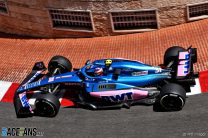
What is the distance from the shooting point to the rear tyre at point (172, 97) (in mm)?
10934

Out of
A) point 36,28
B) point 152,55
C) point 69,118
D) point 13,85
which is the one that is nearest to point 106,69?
point 69,118

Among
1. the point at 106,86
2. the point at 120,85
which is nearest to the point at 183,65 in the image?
the point at 120,85

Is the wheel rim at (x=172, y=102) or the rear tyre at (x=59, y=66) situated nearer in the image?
the wheel rim at (x=172, y=102)

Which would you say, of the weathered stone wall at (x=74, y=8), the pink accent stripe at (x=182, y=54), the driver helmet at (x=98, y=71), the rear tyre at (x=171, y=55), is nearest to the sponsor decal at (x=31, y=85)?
the driver helmet at (x=98, y=71)

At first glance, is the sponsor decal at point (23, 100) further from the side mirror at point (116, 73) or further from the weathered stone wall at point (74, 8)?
the weathered stone wall at point (74, 8)

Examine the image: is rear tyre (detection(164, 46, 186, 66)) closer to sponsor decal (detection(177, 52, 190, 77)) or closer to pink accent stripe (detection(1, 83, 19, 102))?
sponsor decal (detection(177, 52, 190, 77))

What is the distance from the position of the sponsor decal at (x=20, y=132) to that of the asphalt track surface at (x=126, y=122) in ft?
0.45

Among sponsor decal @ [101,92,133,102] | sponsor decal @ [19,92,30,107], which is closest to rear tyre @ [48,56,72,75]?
sponsor decal @ [19,92,30,107]

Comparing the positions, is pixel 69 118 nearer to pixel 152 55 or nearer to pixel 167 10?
pixel 152 55

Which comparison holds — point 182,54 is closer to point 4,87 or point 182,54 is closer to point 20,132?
point 20,132

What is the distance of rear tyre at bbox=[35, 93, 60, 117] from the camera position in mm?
11516

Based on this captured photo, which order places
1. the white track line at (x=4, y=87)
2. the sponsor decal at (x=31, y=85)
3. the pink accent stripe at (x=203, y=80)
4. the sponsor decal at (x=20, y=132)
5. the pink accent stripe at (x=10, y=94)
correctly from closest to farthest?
the sponsor decal at (x=20, y=132) < the pink accent stripe at (x=203, y=80) < the sponsor decal at (x=31, y=85) < the pink accent stripe at (x=10, y=94) < the white track line at (x=4, y=87)

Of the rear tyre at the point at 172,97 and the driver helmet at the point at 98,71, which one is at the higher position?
the driver helmet at the point at 98,71

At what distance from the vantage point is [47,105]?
11648mm
